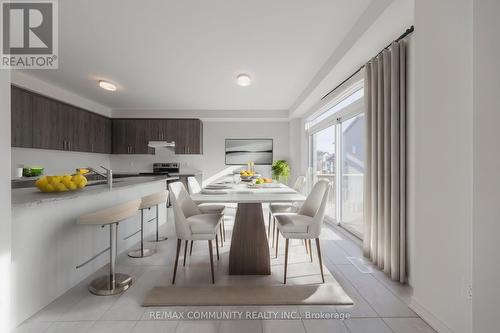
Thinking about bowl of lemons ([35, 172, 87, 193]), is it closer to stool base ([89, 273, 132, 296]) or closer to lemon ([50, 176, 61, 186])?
lemon ([50, 176, 61, 186])

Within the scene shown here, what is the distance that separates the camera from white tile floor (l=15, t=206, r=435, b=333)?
162 cm

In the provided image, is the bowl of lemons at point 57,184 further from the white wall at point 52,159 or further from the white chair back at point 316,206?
the white wall at point 52,159

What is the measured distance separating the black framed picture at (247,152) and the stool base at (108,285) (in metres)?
4.73

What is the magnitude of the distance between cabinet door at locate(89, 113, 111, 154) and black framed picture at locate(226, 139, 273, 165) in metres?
3.02

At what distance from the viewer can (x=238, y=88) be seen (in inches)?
181

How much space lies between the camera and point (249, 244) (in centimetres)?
239

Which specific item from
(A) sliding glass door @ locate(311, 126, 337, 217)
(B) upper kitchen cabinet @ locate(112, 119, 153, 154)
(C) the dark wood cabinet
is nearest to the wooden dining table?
(A) sliding glass door @ locate(311, 126, 337, 217)

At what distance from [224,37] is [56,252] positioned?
265 cm

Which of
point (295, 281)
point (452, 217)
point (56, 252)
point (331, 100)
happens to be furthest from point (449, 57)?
point (56, 252)

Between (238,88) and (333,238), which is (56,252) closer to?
(333,238)

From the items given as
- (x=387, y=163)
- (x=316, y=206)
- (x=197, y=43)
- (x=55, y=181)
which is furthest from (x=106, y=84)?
(x=387, y=163)

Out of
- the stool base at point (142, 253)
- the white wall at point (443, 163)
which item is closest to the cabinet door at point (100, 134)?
the stool base at point (142, 253)

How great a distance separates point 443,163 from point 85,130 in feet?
19.9

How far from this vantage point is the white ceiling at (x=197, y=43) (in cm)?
228
